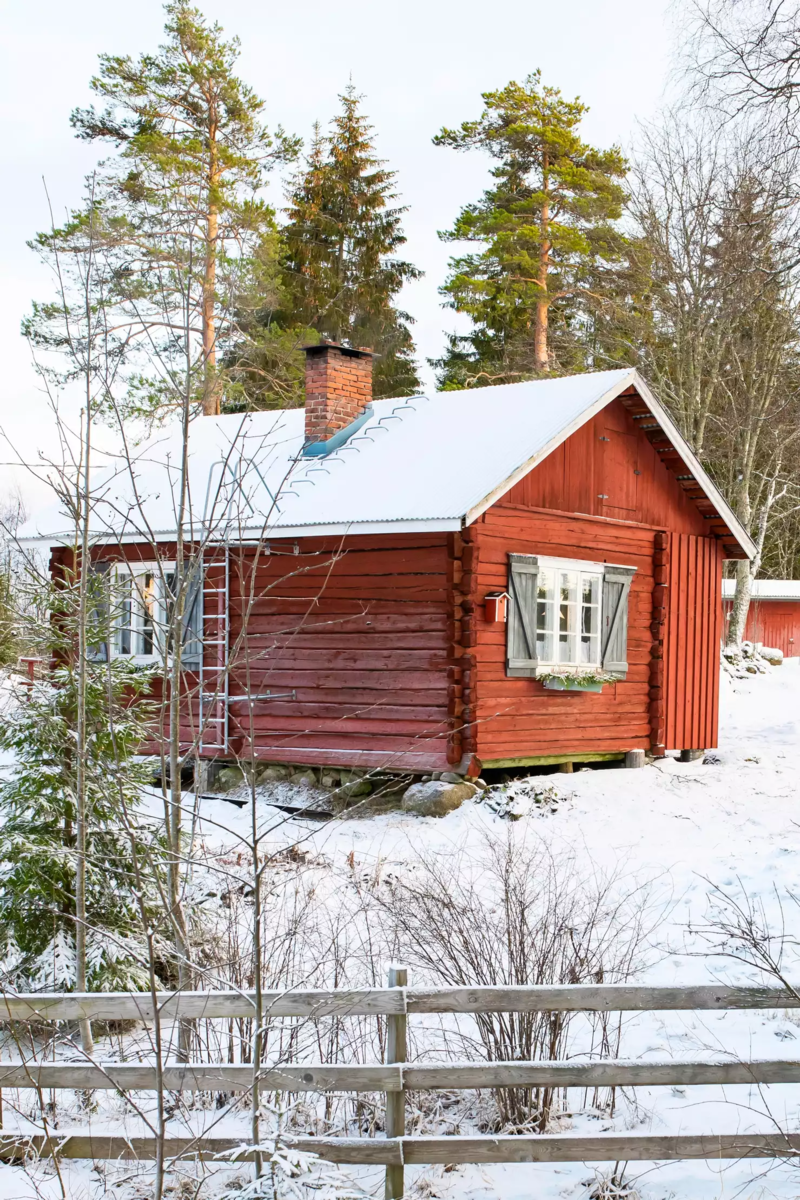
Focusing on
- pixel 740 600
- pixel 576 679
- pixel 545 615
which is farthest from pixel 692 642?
pixel 740 600

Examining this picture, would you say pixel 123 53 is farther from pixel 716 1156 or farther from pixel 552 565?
pixel 716 1156

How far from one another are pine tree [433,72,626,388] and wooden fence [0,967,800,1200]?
25.3 meters

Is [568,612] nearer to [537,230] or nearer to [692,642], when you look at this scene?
[692,642]

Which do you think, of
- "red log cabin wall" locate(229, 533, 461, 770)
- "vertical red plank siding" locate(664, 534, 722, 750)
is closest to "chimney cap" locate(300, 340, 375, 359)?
"red log cabin wall" locate(229, 533, 461, 770)

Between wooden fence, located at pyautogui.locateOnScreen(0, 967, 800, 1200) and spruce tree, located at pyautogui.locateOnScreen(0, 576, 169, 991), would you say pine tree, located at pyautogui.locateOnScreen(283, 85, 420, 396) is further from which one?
wooden fence, located at pyautogui.locateOnScreen(0, 967, 800, 1200)

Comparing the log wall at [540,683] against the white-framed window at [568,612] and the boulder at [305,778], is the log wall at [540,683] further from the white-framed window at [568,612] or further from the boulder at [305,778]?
the boulder at [305,778]

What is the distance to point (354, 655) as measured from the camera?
1405 centimetres

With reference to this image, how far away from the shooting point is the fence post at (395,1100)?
16.4ft

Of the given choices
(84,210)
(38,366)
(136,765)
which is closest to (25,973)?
(136,765)

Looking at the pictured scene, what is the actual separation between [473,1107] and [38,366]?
4034 mm

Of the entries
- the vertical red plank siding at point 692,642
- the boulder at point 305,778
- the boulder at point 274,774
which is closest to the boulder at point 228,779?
the boulder at point 274,774

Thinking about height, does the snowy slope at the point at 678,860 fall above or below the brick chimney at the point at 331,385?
below

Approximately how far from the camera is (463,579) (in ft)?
44.1

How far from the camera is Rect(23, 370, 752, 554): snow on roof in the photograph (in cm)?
1309
